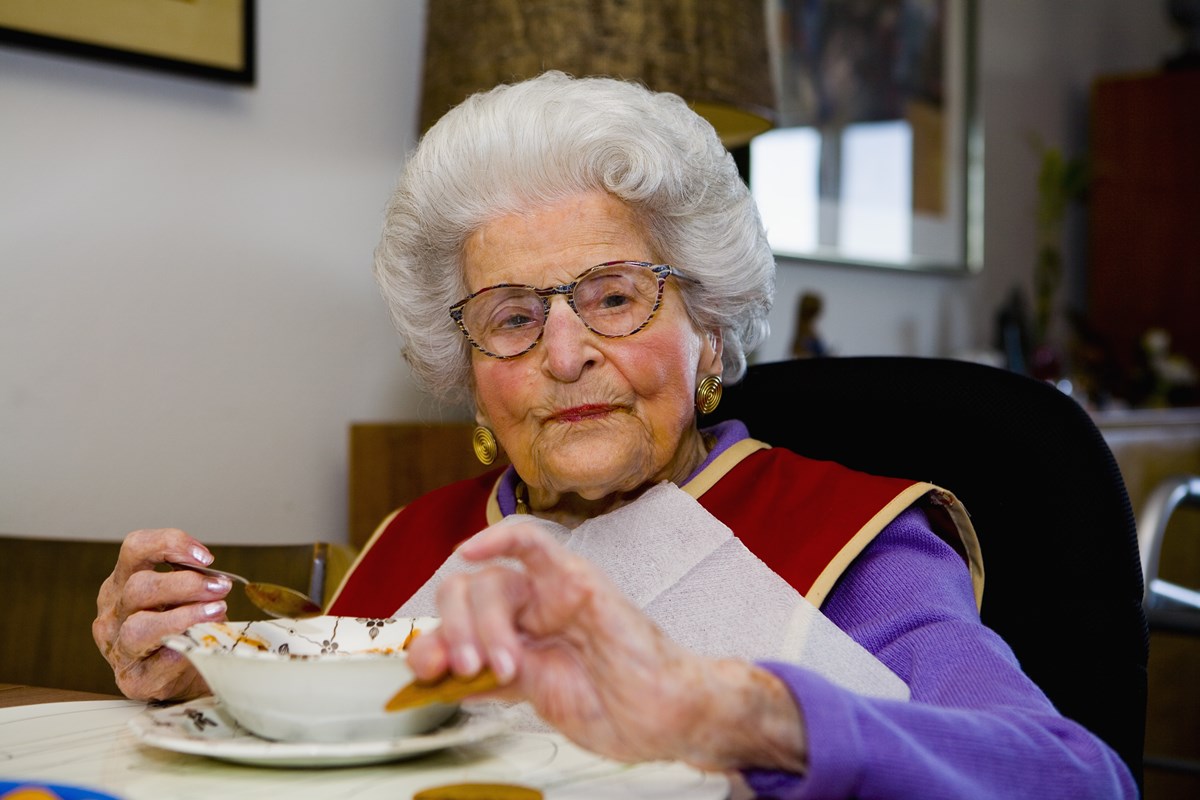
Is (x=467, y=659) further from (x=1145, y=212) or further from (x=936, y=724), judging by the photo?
(x=1145, y=212)

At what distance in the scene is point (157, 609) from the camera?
108 centimetres

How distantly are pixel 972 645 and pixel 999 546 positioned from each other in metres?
0.23

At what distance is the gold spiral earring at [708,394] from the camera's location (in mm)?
1391

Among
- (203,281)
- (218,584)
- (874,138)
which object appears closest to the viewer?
(218,584)

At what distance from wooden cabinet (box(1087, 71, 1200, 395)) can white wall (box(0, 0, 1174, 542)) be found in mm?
2862

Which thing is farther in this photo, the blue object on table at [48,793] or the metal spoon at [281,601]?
the metal spoon at [281,601]

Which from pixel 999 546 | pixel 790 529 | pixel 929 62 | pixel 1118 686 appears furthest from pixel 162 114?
pixel 929 62

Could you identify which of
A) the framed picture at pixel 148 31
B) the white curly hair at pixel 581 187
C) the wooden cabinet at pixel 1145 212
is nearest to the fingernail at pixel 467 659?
the white curly hair at pixel 581 187

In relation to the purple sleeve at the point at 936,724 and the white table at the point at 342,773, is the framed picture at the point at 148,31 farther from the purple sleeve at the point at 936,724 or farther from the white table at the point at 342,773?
the purple sleeve at the point at 936,724

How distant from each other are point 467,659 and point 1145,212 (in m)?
3.94

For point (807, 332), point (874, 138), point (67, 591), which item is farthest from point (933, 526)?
point (874, 138)

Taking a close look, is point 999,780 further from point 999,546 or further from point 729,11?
point 729,11

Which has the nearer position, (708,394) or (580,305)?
(580,305)

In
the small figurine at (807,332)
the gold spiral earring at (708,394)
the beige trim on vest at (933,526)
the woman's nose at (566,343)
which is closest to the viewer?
the beige trim on vest at (933,526)
